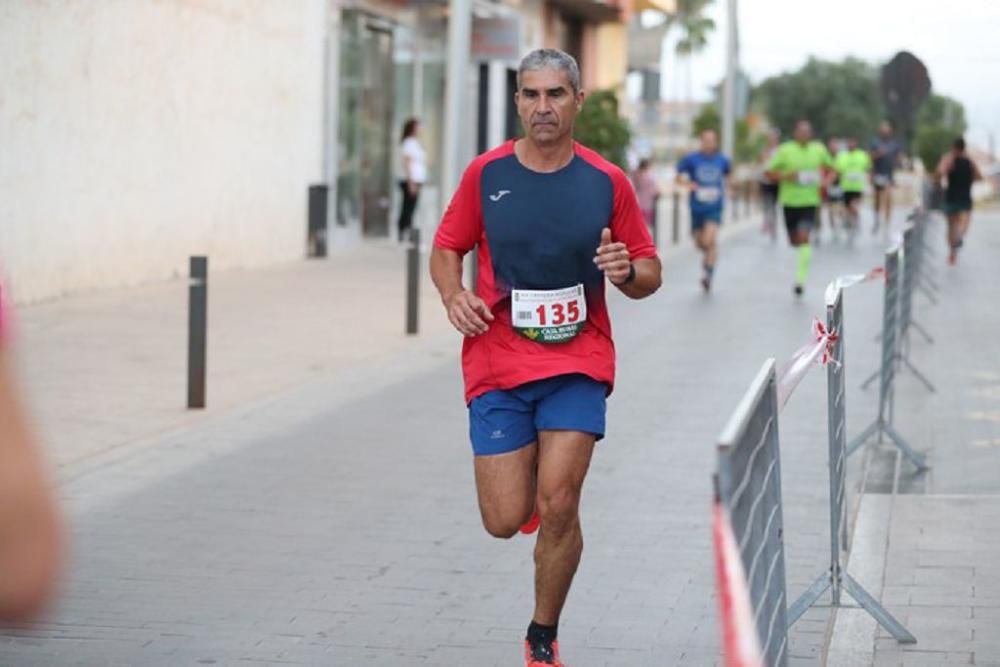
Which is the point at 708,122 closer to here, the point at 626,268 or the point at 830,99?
the point at 830,99

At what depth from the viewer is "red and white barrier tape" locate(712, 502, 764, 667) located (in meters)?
2.77

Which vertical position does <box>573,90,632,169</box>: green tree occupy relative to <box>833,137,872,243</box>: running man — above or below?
above

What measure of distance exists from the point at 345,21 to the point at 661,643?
893 inches

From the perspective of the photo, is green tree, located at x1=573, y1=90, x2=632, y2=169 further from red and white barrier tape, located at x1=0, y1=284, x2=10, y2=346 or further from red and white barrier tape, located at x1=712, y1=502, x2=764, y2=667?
red and white barrier tape, located at x1=0, y1=284, x2=10, y2=346

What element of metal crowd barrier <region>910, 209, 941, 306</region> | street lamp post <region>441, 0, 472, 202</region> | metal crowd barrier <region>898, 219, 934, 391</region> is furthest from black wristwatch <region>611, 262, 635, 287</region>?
street lamp post <region>441, 0, 472, 202</region>

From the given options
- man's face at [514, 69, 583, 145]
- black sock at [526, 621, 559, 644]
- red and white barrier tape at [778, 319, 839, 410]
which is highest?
man's face at [514, 69, 583, 145]

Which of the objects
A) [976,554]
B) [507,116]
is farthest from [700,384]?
[507,116]

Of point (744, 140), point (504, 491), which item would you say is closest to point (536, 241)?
point (504, 491)

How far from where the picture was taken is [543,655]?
18.1 ft

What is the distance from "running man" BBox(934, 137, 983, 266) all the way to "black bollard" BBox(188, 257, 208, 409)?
18329 mm

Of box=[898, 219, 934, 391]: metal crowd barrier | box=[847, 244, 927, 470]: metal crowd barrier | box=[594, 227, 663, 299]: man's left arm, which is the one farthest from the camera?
box=[898, 219, 934, 391]: metal crowd barrier

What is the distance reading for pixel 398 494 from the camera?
8.81m

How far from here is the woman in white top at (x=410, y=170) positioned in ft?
93.1

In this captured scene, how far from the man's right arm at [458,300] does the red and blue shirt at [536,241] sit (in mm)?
57
